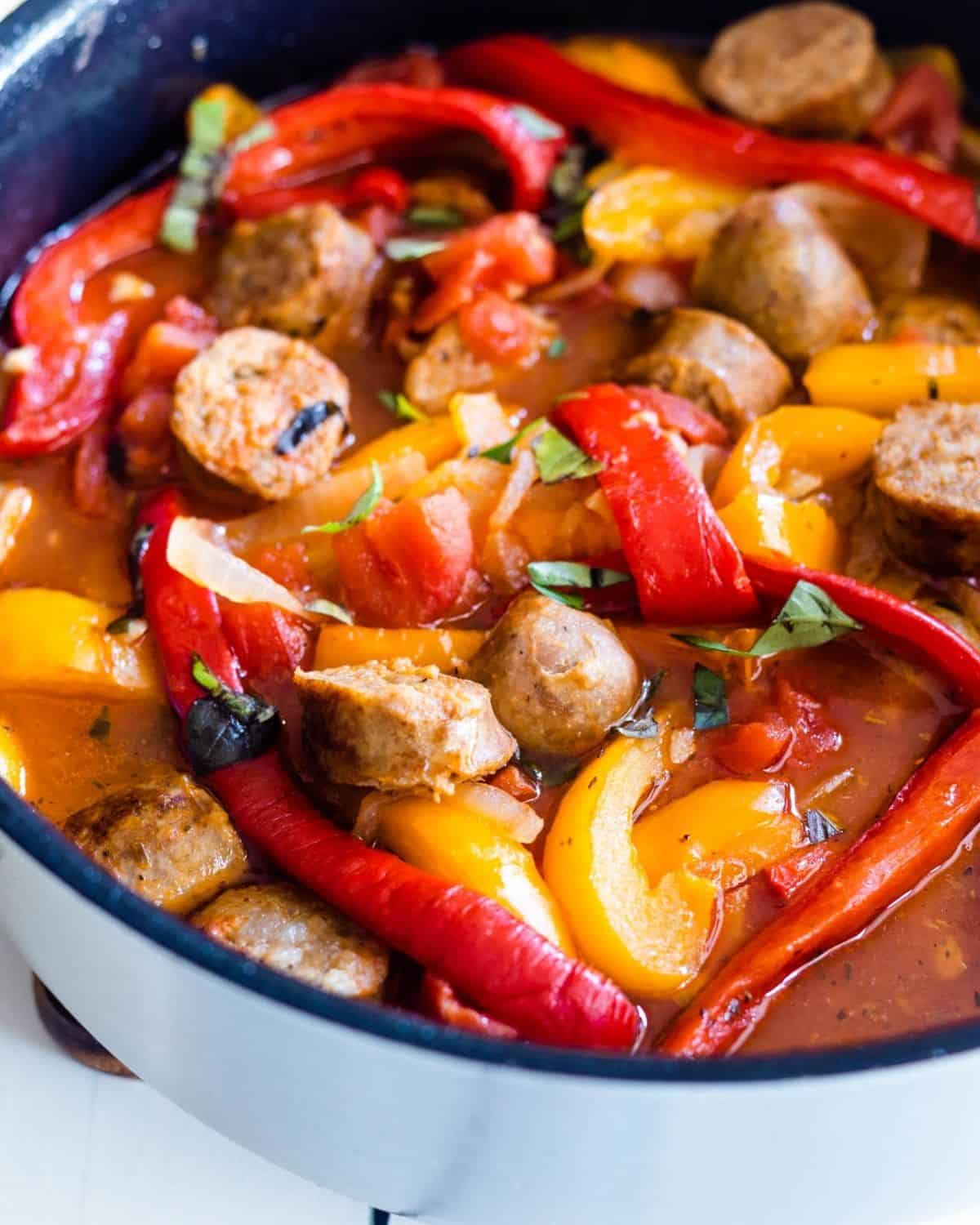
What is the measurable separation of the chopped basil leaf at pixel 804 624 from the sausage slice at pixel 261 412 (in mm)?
1048

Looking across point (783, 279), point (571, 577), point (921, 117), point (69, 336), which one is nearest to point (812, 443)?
point (783, 279)

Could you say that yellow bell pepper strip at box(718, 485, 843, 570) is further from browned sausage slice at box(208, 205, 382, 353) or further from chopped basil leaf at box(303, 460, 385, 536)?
browned sausage slice at box(208, 205, 382, 353)

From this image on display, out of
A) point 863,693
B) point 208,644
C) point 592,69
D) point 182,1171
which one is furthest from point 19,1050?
point 592,69

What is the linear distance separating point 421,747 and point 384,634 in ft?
1.45

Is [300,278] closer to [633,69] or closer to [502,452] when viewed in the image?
[502,452]

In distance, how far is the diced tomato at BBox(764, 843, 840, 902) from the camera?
2.78 metres

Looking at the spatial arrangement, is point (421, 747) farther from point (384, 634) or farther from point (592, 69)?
point (592, 69)

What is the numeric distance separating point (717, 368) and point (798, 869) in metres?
1.26

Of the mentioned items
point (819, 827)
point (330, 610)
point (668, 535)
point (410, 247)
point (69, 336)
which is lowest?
point (819, 827)

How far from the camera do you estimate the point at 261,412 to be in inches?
133

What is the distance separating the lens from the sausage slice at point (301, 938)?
2.56 metres

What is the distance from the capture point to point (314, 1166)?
97.6 inches

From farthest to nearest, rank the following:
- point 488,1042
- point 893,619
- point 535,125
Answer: point 535,125 < point 893,619 < point 488,1042

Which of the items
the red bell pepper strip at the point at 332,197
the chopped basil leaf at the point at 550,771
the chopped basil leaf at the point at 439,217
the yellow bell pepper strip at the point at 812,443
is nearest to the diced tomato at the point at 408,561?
the chopped basil leaf at the point at 550,771
